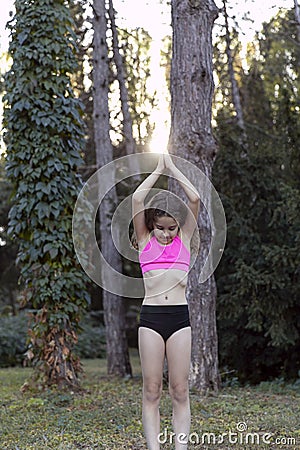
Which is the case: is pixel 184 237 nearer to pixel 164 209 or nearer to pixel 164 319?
pixel 164 209

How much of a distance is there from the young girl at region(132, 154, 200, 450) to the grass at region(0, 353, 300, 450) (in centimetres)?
100

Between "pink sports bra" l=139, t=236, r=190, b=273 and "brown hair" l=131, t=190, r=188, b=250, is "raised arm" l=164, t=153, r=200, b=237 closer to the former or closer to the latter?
"brown hair" l=131, t=190, r=188, b=250

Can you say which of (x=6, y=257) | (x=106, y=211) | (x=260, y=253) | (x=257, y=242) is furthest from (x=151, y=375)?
(x=6, y=257)

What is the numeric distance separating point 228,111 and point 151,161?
4.70 m


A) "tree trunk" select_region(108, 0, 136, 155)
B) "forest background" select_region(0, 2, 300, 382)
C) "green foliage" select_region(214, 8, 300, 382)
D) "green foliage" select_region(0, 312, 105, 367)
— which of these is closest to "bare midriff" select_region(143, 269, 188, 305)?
"forest background" select_region(0, 2, 300, 382)

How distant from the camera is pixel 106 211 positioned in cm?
1098

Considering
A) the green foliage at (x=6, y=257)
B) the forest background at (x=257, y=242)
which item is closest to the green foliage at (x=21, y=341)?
the green foliage at (x=6, y=257)

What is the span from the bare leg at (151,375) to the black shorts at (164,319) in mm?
33

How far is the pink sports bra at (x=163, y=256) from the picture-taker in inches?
161

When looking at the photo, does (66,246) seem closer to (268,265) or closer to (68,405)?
(68,405)

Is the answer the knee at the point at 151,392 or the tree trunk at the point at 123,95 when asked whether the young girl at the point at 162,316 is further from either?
the tree trunk at the point at 123,95

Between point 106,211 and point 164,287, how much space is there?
23.0ft

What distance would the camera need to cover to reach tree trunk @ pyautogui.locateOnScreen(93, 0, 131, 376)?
10.6m

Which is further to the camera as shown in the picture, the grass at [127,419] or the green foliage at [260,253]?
the green foliage at [260,253]
